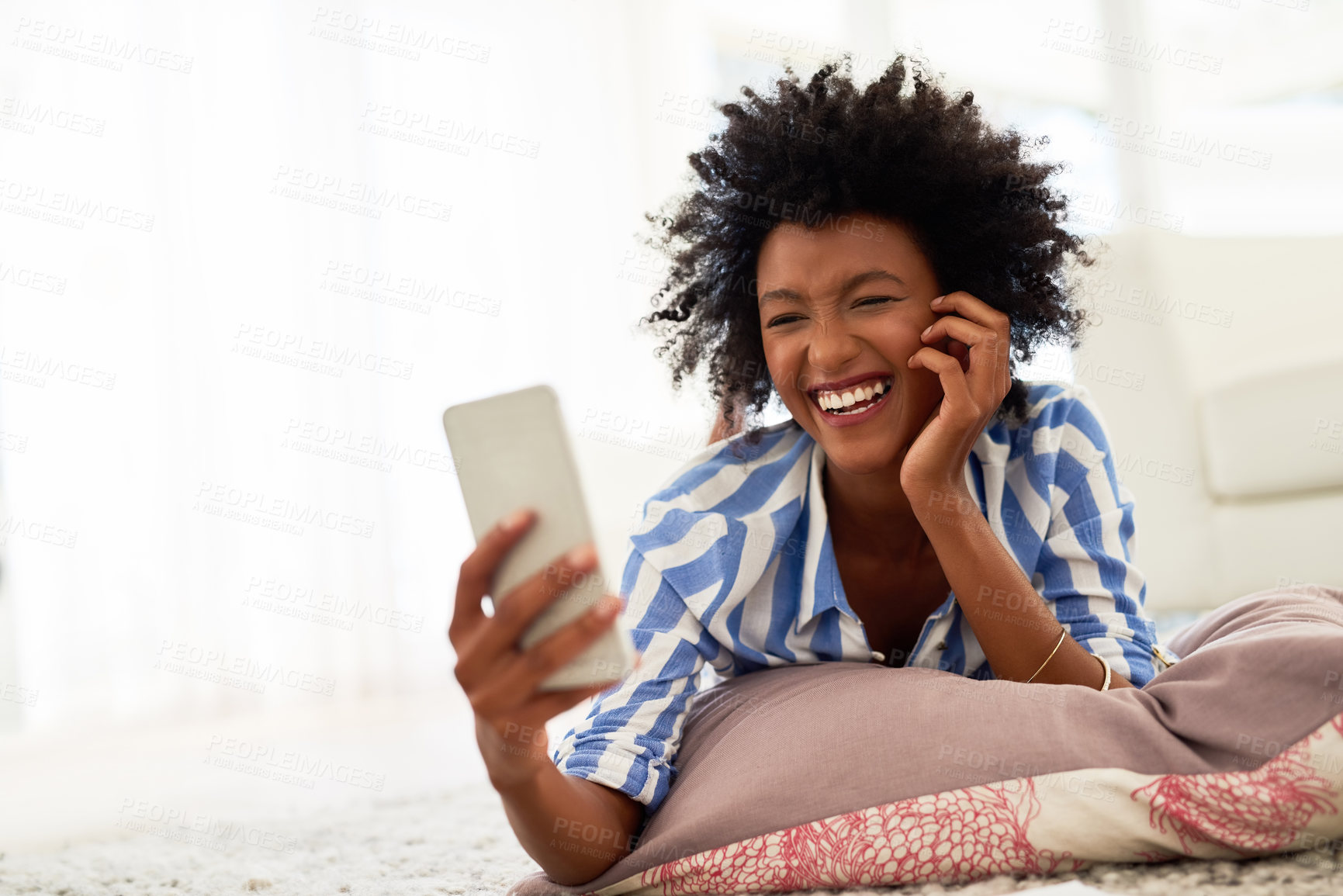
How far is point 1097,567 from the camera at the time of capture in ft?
4.25

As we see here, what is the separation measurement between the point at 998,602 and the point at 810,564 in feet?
0.75

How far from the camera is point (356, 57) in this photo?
3.43 metres

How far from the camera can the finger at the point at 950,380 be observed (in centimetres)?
118

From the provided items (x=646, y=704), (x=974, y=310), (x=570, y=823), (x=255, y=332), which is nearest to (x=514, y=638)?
(x=570, y=823)

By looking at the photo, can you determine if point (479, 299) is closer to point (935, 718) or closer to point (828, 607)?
point (828, 607)

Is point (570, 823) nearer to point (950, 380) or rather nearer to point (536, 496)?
point (536, 496)

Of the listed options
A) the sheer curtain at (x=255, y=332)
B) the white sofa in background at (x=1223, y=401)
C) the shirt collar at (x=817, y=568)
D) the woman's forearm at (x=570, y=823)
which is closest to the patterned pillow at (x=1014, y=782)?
the woman's forearm at (x=570, y=823)

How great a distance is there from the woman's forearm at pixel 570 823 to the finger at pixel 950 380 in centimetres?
53

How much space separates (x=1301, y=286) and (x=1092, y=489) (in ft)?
4.41

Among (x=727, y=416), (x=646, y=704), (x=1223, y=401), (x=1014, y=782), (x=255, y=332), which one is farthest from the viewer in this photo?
(x=255, y=332)

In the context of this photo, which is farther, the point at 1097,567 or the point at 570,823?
the point at 1097,567

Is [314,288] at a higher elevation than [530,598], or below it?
higher

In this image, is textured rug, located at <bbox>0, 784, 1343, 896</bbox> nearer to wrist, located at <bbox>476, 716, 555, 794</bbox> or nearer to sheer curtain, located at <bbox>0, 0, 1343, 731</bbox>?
wrist, located at <bbox>476, 716, 555, 794</bbox>

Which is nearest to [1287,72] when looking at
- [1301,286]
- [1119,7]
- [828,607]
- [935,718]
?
[1119,7]
